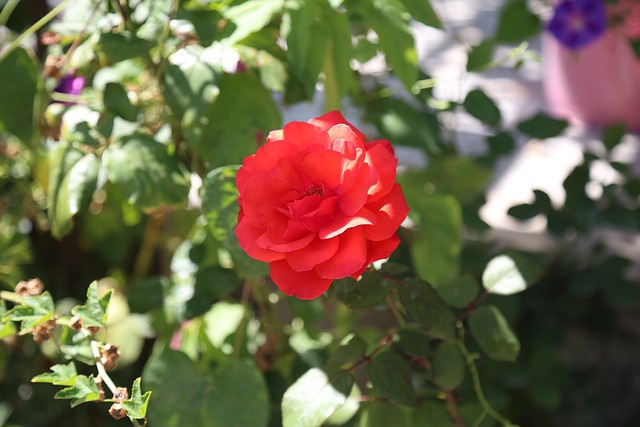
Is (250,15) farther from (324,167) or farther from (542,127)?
(542,127)

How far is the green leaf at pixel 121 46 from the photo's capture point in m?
0.81

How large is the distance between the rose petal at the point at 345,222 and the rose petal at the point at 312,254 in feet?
0.03

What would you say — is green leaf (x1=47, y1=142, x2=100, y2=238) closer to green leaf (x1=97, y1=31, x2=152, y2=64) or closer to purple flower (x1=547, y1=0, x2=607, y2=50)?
green leaf (x1=97, y1=31, x2=152, y2=64)

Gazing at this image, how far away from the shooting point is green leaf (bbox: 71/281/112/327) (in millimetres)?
640

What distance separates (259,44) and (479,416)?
464 millimetres

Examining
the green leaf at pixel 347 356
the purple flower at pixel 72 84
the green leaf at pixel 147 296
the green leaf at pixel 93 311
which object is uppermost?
the green leaf at pixel 93 311

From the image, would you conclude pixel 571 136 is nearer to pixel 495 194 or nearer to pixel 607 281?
pixel 495 194

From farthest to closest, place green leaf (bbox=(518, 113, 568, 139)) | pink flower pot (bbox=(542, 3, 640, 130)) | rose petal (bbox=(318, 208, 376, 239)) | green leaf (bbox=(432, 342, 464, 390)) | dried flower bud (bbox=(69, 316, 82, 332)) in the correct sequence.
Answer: pink flower pot (bbox=(542, 3, 640, 130)) < green leaf (bbox=(518, 113, 568, 139)) < green leaf (bbox=(432, 342, 464, 390)) < dried flower bud (bbox=(69, 316, 82, 332)) < rose petal (bbox=(318, 208, 376, 239))

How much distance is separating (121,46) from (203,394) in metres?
0.37

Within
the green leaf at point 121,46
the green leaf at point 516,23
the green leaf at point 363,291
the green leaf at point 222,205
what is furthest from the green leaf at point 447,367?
the green leaf at point 516,23

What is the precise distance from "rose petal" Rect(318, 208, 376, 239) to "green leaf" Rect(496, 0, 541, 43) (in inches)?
36.6

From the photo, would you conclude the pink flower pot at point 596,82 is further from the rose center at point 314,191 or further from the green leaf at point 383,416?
the rose center at point 314,191

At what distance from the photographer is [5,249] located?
119 centimetres

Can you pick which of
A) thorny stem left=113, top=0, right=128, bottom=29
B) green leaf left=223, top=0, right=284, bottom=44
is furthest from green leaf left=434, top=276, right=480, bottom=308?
thorny stem left=113, top=0, right=128, bottom=29
